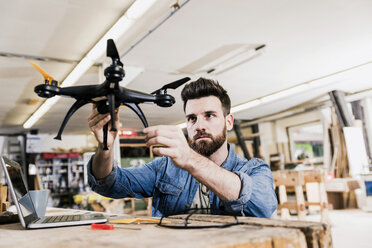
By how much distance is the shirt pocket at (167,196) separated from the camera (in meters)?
1.64

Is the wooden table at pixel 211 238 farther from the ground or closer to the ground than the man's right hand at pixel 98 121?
closer to the ground

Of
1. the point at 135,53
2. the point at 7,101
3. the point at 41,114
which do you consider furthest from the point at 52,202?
the point at 135,53

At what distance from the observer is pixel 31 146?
10.8 metres

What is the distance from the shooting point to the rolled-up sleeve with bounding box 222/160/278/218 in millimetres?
1122

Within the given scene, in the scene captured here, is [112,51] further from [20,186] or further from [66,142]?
[66,142]

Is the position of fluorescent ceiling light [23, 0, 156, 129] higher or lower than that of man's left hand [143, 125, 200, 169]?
higher

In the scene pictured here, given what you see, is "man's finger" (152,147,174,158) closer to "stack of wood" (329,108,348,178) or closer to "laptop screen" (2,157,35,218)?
"laptop screen" (2,157,35,218)

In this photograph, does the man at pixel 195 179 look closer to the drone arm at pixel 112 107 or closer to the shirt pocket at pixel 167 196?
the shirt pocket at pixel 167 196

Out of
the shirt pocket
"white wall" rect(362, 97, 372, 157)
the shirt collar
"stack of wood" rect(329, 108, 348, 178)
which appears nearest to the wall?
"stack of wood" rect(329, 108, 348, 178)

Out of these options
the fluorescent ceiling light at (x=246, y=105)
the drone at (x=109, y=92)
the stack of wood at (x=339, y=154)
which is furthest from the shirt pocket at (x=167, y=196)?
the stack of wood at (x=339, y=154)

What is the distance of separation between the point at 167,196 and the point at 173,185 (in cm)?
7

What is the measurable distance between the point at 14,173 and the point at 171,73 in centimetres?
505

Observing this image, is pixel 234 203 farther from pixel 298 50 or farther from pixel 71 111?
pixel 298 50

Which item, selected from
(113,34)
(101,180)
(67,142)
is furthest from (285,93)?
(67,142)
